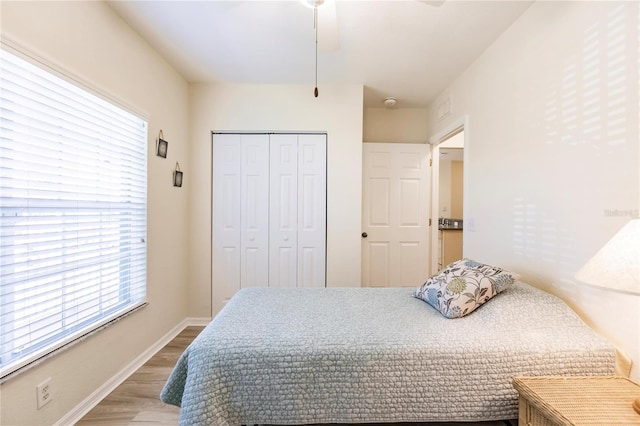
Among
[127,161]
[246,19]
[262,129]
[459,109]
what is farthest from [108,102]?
[459,109]

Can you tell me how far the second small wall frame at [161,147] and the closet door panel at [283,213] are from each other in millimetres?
991

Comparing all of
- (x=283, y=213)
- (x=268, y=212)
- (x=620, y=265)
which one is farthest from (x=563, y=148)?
(x=268, y=212)

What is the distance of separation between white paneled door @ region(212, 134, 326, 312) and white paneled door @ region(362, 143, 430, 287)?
26.1 inches

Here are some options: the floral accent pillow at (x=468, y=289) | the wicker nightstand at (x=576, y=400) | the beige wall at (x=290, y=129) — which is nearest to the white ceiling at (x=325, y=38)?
the beige wall at (x=290, y=129)

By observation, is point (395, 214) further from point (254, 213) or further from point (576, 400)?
point (576, 400)

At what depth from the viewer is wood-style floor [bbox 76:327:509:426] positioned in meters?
1.65

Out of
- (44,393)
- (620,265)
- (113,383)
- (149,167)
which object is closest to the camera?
(620,265)

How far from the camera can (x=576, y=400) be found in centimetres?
106

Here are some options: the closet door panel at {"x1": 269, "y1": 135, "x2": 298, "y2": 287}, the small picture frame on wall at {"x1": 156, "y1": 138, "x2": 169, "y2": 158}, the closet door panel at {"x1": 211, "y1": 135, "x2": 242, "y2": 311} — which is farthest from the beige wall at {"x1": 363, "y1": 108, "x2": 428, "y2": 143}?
the small picture frame on wall at {"x1": 156, "y1": 138, "x2": 169, "y2": 158}

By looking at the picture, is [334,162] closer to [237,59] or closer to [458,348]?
[237,59]

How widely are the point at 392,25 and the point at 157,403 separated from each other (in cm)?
293

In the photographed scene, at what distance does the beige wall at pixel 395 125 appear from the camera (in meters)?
3.67

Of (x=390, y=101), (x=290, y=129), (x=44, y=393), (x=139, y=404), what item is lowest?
(x=139, y=404)

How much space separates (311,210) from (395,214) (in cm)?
106
